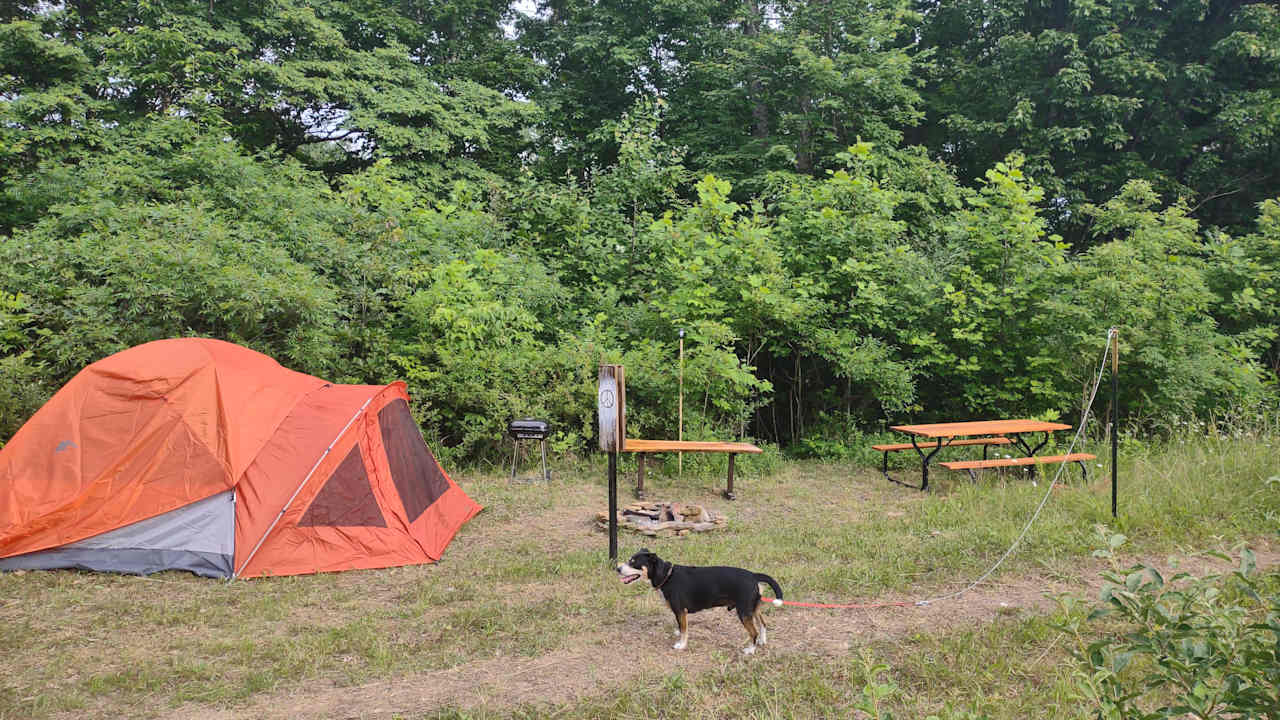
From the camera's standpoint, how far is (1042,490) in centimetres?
666

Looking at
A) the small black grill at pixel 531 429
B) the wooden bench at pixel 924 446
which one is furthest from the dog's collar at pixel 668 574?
the wooden bench at pixel 924 446

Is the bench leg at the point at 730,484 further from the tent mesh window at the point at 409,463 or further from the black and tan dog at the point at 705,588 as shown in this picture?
the black and tan dog at the point at 705,588

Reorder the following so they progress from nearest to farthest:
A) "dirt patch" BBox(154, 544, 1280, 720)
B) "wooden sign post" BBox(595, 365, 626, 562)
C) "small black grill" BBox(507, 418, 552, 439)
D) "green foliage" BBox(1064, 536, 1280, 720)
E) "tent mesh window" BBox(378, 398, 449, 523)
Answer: "green foliage" BBox(1064, 536, 1280, 720), "dirt patch" BBox(154, 544, 1280, 720), "wooden sign post" BBox(595, 365, 626, 562), "tent mesh window" BBox(378, 398, 449, 523), "small black grill" BBox(507, 418, 552, 439)

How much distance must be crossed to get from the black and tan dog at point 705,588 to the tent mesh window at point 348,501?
2.52 meters

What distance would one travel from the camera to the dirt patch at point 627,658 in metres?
3.25

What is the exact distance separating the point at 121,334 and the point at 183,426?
3.08 meters

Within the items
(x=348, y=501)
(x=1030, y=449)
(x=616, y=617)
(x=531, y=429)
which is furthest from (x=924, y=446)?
(x=348, y=501)

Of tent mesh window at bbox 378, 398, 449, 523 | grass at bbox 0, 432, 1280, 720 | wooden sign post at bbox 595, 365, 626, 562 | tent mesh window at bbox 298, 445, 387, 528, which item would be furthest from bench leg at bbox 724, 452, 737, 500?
tent mesh window at bbox 298, 445, 387, 528

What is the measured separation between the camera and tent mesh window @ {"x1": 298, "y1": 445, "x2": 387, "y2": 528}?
5.20 meters

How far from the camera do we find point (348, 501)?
5312 millimetres

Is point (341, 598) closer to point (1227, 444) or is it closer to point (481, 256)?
point (481, 256)

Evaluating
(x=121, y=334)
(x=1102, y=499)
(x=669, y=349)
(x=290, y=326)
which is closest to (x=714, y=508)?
(x=669, y=349)

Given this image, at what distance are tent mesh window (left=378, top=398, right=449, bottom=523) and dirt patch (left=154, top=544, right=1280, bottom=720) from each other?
2.26 meters

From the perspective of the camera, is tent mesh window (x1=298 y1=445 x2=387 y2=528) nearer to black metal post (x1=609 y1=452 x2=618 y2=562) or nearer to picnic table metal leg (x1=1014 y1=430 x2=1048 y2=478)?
black metal post (x1=609 y1=452 x2=618 y2=562)
